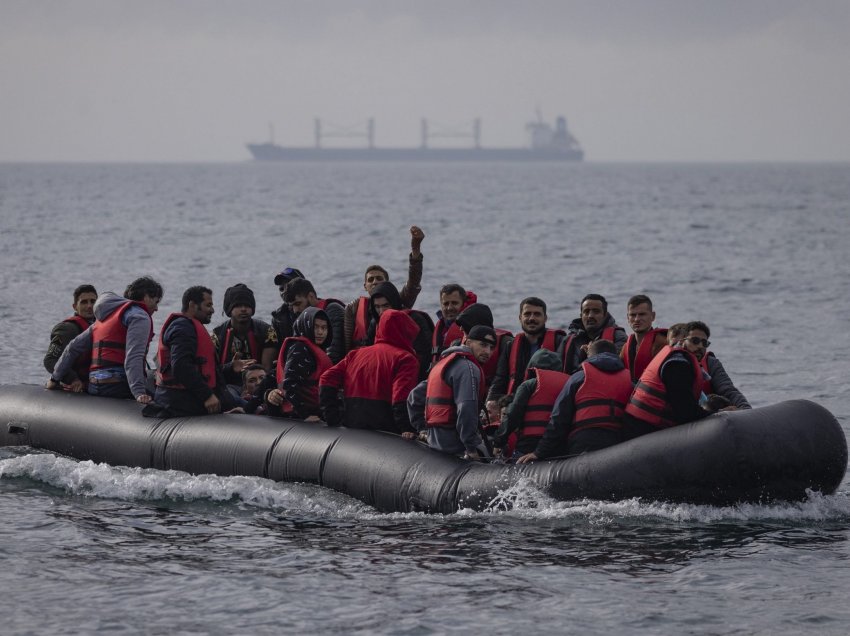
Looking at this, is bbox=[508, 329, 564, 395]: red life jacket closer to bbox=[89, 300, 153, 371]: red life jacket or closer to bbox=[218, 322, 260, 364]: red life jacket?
bbox=[218, 322, 260, 364]: red life jacket

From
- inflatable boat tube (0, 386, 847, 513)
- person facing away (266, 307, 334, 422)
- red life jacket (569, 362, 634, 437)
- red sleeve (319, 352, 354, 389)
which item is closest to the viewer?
inflatable boat tube (0, 386, 847, 513)

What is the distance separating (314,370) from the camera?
34.1ft

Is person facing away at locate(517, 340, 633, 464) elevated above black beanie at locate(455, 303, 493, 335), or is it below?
below

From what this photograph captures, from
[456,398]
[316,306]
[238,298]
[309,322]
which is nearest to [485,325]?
[456,398]

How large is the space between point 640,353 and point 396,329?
203cm

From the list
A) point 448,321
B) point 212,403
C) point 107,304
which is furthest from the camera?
point 107,304

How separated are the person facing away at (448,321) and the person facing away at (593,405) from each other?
174cm

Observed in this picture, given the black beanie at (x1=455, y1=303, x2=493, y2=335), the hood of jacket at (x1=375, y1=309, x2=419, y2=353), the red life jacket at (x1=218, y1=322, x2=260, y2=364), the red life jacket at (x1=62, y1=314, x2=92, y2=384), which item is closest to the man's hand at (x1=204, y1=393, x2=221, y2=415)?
the red life jacket at (x1=218, y1=322, x2=260, y2=364)

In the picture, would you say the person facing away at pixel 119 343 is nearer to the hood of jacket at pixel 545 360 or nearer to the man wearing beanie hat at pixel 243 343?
the man wearing beanie hat at pixel 243 343

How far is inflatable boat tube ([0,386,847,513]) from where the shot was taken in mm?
8891

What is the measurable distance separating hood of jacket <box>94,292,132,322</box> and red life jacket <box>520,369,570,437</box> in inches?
153

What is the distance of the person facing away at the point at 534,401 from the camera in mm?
9398

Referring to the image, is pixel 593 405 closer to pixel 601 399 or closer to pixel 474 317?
pixel 601 399

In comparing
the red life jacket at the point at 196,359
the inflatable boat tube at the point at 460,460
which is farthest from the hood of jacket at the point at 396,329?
the red life jacket at the point at 196,359
